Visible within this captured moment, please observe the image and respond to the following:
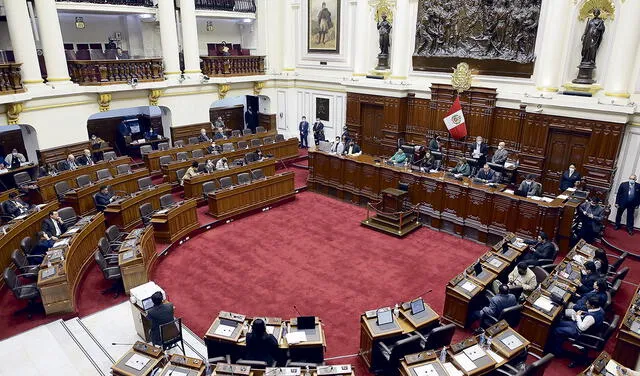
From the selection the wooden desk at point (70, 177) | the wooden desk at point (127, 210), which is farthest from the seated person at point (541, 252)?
the wooden desk at point (70, 177)

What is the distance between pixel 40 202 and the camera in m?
11.2

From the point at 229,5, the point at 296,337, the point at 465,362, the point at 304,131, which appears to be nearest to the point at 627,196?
the point at 465,362

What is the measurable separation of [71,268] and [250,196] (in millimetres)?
5033

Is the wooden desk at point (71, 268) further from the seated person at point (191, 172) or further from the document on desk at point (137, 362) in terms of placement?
the seated person at point (191, 172)

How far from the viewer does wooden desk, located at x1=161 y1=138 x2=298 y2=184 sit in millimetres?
13086

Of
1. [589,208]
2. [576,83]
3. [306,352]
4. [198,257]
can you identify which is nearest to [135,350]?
[306,352]

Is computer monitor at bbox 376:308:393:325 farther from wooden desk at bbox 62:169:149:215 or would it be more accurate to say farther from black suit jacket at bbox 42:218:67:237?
wooden desk at bbox 62:169:149:215

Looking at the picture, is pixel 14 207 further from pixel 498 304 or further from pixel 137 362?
pixel 498 304

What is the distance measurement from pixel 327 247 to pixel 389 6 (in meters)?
9.44

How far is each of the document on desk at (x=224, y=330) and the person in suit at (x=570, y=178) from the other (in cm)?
929

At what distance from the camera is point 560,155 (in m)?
12.0

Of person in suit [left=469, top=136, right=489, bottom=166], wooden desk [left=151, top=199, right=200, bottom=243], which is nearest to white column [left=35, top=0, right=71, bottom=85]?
wooden desk [left=151, top=199, right=200, bottom=243]

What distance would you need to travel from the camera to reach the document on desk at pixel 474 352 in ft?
17.9

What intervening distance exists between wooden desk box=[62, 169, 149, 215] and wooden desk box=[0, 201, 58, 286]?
1.54ft
